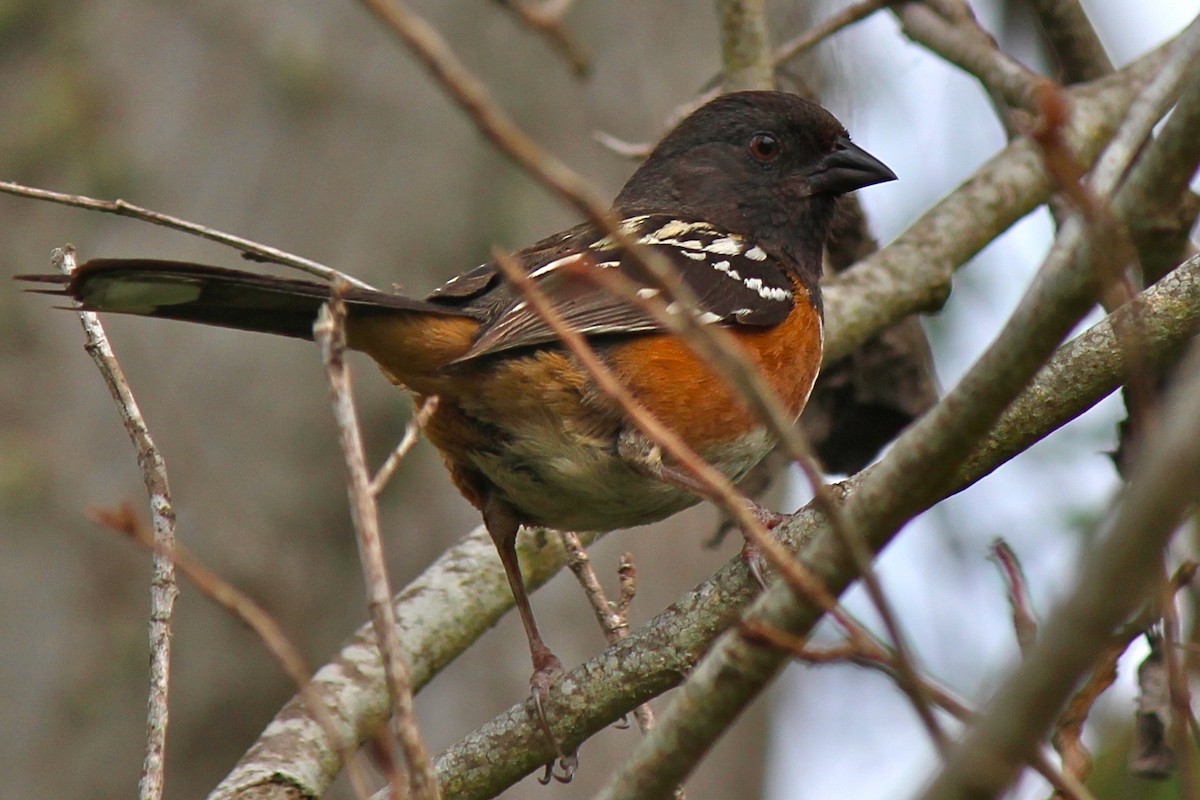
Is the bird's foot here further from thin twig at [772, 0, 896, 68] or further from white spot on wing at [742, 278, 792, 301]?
thin twig at [772, 0, 896, 68]

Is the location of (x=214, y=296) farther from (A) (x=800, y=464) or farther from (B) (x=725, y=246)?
(A) (x=800, y=464)

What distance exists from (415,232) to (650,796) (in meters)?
2.92

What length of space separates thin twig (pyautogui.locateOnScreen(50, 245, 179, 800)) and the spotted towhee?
0.33 meters

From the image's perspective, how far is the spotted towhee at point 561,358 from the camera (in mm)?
2506

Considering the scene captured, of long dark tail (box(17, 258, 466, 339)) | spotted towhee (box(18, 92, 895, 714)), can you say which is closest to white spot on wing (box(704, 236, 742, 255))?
spotted towhee (box(18, 92, 895, 714))

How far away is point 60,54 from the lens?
13.7 ft

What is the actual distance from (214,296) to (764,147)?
168 centimetres

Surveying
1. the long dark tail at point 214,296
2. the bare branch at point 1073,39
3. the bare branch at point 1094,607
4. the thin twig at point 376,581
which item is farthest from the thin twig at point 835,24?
the bare branch at point 1094,607

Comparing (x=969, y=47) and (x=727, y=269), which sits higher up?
(x=969, y=47)

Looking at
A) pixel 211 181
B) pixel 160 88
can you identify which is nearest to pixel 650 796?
pixel 211 181

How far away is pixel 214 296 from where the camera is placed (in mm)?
2301

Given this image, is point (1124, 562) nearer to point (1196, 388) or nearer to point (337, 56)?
point (1196, 388)

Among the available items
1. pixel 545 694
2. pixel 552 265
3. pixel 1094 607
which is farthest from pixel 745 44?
pixel 1094 607

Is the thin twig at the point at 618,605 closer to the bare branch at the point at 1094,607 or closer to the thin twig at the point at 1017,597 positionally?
the thin twig at the point at 1017,597
